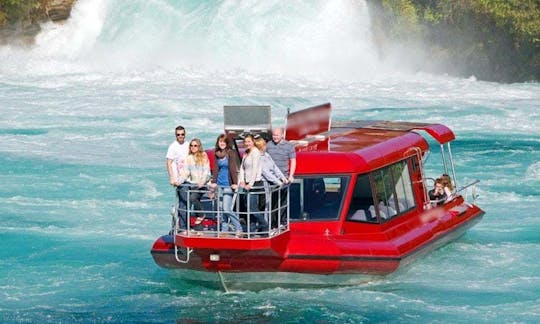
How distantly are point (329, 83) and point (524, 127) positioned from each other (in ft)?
46.1

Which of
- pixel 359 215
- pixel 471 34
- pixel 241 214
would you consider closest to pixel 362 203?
pixel 359 215

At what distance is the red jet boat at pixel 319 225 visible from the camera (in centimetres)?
1764

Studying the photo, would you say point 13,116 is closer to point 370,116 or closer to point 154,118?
point 154,118

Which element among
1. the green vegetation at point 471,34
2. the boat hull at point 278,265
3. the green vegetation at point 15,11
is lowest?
the boat hull at point 278,265

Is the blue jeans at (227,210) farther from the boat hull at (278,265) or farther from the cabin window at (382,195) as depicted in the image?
the cabin window at (382,195)

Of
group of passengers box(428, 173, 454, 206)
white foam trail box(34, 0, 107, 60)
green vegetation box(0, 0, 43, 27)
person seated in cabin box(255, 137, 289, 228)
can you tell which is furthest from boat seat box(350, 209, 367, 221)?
green vegetation box(0, 0, 43, 27)

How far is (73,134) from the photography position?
35.2 m

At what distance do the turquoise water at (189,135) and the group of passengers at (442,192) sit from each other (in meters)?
0.81

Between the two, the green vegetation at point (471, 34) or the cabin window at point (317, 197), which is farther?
the green vegetation at point (471, 34)

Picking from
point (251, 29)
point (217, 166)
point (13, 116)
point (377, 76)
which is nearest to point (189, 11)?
point (251, 29)

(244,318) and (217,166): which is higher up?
(217,166)

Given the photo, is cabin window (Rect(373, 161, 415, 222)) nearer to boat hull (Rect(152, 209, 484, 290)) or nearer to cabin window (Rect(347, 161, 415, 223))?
cabin window (Rect(347, 161, 415, 223))

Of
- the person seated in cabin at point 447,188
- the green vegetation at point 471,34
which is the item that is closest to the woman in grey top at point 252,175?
the person seated in cabin at point 447,188

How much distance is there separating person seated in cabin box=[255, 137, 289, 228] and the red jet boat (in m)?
0.09
